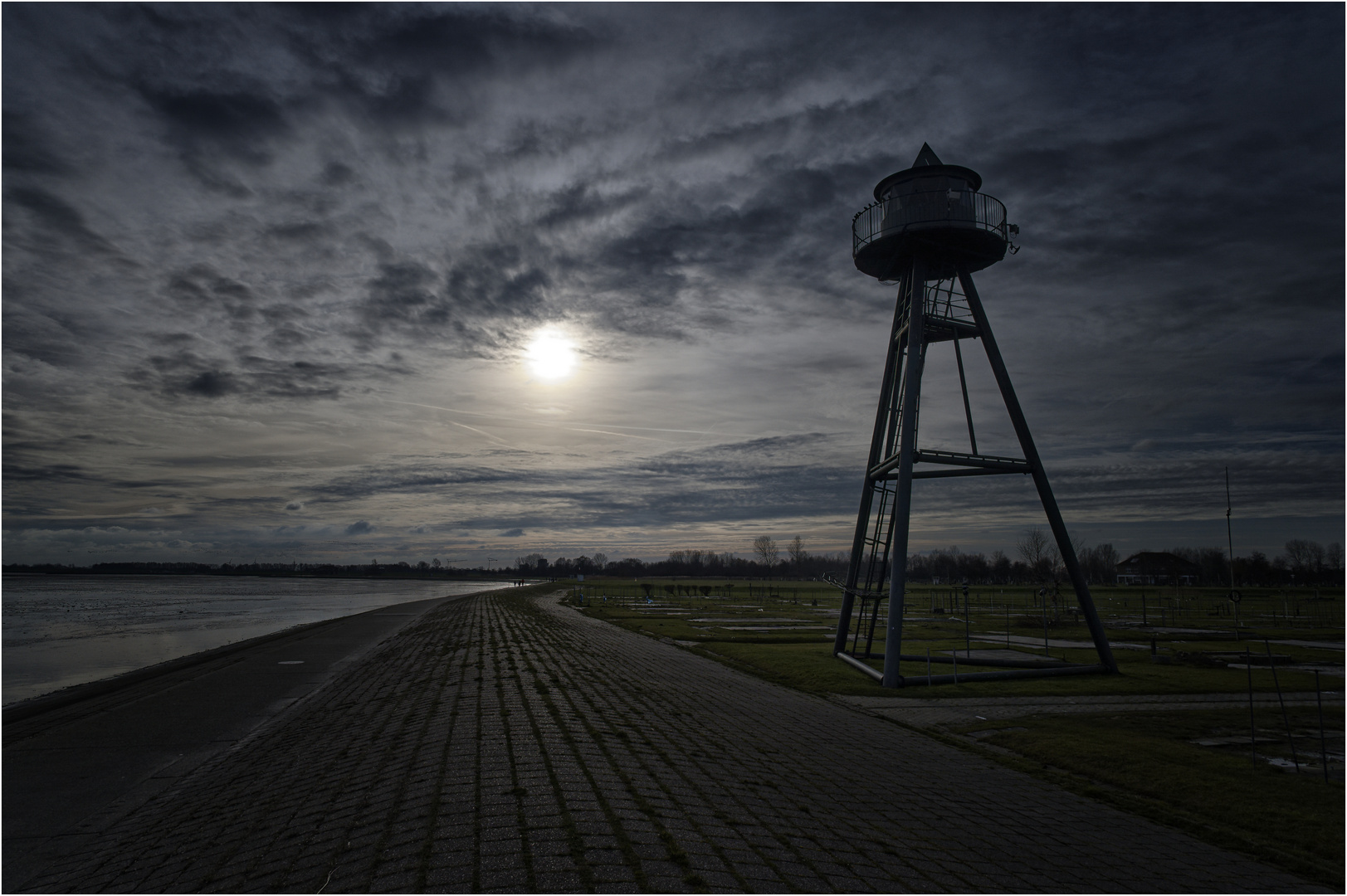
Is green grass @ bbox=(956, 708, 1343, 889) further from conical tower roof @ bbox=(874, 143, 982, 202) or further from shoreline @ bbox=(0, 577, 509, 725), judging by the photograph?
shoreline @ bbox=(0, 577, 509, 725)

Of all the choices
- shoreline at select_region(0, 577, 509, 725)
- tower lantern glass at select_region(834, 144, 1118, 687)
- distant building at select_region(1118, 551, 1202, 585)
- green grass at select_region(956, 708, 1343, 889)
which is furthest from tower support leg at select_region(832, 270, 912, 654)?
distant building at select_region(1118, 551, 1202, 585)

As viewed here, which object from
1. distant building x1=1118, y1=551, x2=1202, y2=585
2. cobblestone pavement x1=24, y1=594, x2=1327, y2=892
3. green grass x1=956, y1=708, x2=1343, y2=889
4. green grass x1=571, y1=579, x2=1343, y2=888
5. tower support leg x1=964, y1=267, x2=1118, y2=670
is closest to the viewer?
cobblestone pavement x1=24, y1=594, x2=1327, y2=892

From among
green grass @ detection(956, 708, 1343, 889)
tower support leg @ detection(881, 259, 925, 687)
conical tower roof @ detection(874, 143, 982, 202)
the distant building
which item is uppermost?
conical tower roof @ detection(874, 143, 982, 202)

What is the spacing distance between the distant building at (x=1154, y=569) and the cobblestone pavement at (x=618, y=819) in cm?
14295

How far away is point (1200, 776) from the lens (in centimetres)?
977

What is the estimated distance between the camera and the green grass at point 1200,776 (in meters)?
7.71

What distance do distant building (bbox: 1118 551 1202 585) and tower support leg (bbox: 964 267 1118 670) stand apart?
5127 inches

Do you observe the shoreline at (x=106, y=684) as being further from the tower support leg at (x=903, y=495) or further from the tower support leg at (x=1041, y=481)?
the tower support leg at (x=1041, y=481)

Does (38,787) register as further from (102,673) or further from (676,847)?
(102,673)

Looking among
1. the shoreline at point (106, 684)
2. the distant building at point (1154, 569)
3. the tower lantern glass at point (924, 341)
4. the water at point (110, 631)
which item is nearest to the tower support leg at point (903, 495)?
the tower lantern glass at point (924, 341)

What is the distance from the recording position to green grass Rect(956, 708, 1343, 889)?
7.71m

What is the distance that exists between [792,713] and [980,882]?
7986 mm

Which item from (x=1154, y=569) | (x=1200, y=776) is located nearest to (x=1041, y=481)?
(x=1200, y=776)

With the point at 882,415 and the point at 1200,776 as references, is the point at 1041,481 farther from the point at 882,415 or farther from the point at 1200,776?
the point at 1200,776
